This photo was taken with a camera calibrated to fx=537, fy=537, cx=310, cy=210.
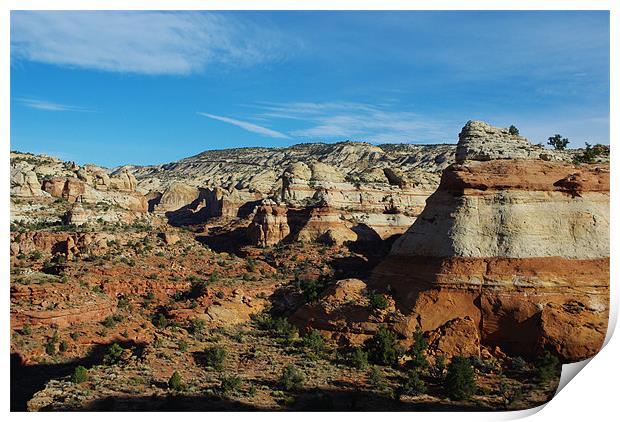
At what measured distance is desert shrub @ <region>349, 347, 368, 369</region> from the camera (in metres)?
21.0

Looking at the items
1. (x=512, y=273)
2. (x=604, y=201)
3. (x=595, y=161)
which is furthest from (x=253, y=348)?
(x=595, y=161)

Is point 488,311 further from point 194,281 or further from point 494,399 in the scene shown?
point 194,281

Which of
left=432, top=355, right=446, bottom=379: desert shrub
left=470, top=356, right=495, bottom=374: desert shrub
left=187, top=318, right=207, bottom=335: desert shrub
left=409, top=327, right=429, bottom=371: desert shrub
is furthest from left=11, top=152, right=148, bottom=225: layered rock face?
left=470, top=356, right=495, bottom=374: desert shrub

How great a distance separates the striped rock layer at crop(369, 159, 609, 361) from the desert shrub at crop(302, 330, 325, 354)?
346 cm

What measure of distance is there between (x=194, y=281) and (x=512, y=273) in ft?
62.9

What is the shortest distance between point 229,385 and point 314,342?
592 cm

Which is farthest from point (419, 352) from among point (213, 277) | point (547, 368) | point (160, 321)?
point (213, 277)

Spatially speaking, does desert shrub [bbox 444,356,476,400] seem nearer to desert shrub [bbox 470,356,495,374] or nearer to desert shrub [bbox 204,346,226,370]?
desert shrub [bbox 470,356,495,374]

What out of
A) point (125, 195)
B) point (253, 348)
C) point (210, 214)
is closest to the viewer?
point (253, 348)

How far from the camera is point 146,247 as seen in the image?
3756 cm

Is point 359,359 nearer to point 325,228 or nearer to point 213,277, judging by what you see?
point 213,277

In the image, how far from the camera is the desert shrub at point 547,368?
18.7m

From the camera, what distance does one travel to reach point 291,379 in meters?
19.0

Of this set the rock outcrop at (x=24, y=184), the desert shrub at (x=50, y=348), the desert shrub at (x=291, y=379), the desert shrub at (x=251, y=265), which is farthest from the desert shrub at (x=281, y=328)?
the rock outcrop at (x=24, y=184)
